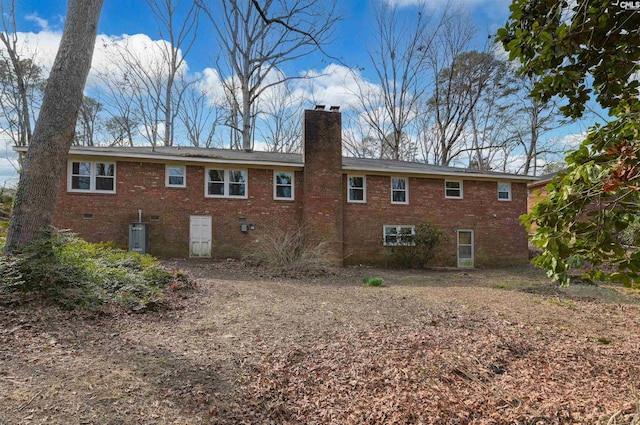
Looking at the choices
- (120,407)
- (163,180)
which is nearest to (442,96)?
(163,180)

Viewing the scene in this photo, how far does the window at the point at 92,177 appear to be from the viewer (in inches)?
489

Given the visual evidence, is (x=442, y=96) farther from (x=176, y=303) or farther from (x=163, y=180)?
(x=176, y=303)

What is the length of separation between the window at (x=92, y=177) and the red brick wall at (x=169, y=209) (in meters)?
0.18

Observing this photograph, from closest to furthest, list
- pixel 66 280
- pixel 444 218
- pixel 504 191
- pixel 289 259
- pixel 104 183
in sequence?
pixel 66 280 → pixel 289 259 → pixel 104 183 → pixel 444 218 → pixel 504 191

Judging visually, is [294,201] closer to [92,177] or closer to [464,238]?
[92,177]

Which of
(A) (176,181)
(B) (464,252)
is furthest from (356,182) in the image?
(A) (176,181)

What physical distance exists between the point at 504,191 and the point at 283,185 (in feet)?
31.4

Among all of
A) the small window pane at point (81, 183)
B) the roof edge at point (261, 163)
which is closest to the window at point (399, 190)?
the roof edge at point (261, 163)

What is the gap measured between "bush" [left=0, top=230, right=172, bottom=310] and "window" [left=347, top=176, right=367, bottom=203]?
931 cm

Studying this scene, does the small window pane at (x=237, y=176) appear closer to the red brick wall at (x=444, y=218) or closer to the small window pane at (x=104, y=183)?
the small window pane at (x=104, y=183)

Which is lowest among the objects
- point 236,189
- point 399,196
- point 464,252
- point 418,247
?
point 464,252

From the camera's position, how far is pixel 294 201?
14117 millimetres

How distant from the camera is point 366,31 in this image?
2380 cm

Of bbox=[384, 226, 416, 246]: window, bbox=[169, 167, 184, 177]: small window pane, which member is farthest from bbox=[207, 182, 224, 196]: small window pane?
bbox=[384, 226, 416, 246]: window
